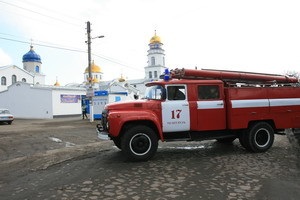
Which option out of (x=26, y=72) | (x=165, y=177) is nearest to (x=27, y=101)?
(x=26, y=72)

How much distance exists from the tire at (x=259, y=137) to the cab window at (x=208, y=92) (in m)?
1.53

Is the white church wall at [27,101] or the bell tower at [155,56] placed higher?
the bell tower at [155,56]

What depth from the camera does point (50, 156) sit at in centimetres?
802

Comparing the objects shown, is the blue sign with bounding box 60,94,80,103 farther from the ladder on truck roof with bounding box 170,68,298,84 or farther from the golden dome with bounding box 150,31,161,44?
the golden dome with bounding box 150,31,161,44

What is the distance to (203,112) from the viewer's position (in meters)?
7.46

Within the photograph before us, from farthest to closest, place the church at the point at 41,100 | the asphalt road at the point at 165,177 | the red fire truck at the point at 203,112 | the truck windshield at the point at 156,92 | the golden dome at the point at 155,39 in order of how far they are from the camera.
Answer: the golden dome at the point at 155,39 < the church at the point at 41,100 < the truck windshield at the point at 156,92 < the red fire truck at the point at 203,112 < the asphalt road at the point at 165,177

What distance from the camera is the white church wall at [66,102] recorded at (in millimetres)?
Answer: 31938

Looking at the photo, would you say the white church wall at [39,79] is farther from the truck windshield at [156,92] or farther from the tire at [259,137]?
the tire at [259,137]

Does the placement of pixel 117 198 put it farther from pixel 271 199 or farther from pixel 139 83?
pixel 139 83

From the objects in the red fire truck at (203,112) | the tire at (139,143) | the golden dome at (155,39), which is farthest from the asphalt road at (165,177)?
the golden dome at (155,39)

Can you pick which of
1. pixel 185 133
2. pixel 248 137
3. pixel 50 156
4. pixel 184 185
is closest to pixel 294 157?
pixel 248 137

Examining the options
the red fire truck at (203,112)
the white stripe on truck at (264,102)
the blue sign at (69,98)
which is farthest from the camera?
the blue sign at (69,98)

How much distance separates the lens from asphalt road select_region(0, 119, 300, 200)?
464cm

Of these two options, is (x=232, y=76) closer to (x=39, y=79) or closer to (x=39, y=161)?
(x=39, y=161)
